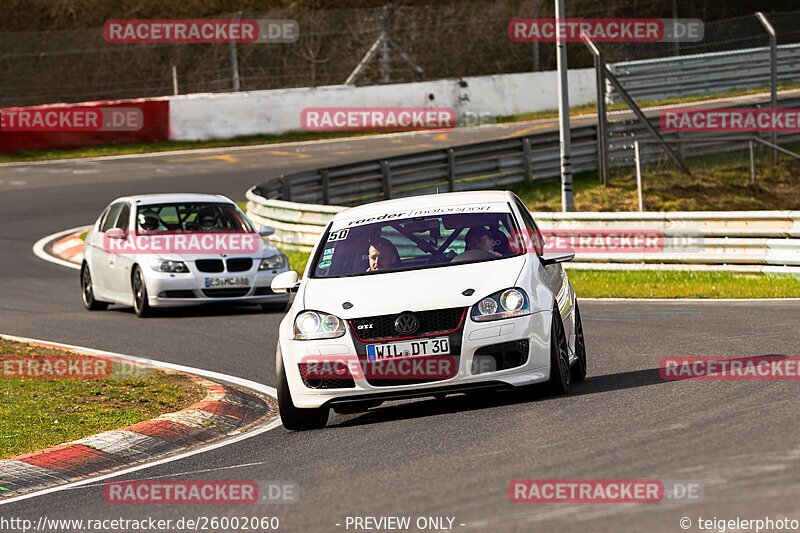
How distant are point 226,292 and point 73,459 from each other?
329 inches

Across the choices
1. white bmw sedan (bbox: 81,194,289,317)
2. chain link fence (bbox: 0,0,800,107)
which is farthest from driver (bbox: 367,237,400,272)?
chain link fence (bbox: 0,0,800,107)

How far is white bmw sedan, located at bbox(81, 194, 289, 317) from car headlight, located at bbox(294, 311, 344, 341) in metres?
7.84

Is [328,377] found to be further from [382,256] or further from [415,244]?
[415,244]

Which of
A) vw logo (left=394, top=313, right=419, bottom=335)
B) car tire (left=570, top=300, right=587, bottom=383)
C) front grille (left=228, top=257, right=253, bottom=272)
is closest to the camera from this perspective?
vw logo (left=394, top=313, right=419, bottom=335)

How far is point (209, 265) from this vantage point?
16.7 meters

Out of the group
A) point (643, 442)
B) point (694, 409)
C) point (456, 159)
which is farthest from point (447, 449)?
point (456, 159)

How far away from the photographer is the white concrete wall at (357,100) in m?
36.2

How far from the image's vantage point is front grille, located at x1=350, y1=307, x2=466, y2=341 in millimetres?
8469

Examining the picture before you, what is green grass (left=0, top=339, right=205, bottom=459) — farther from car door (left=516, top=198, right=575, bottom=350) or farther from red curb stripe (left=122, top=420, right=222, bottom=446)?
car door (left=516, top=198, right=575, bottom=350)

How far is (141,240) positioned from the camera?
17234mm

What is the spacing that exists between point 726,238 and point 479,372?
9780mm

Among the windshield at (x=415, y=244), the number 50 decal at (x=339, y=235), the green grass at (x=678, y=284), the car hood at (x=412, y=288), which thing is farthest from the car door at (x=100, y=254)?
the car hood at (x=412, y=288)

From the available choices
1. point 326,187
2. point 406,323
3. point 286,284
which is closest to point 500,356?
point 406,323

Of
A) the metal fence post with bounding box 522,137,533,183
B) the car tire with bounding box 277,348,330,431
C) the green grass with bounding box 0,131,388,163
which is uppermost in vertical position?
the green grass with bounding box 0,131,388,163
